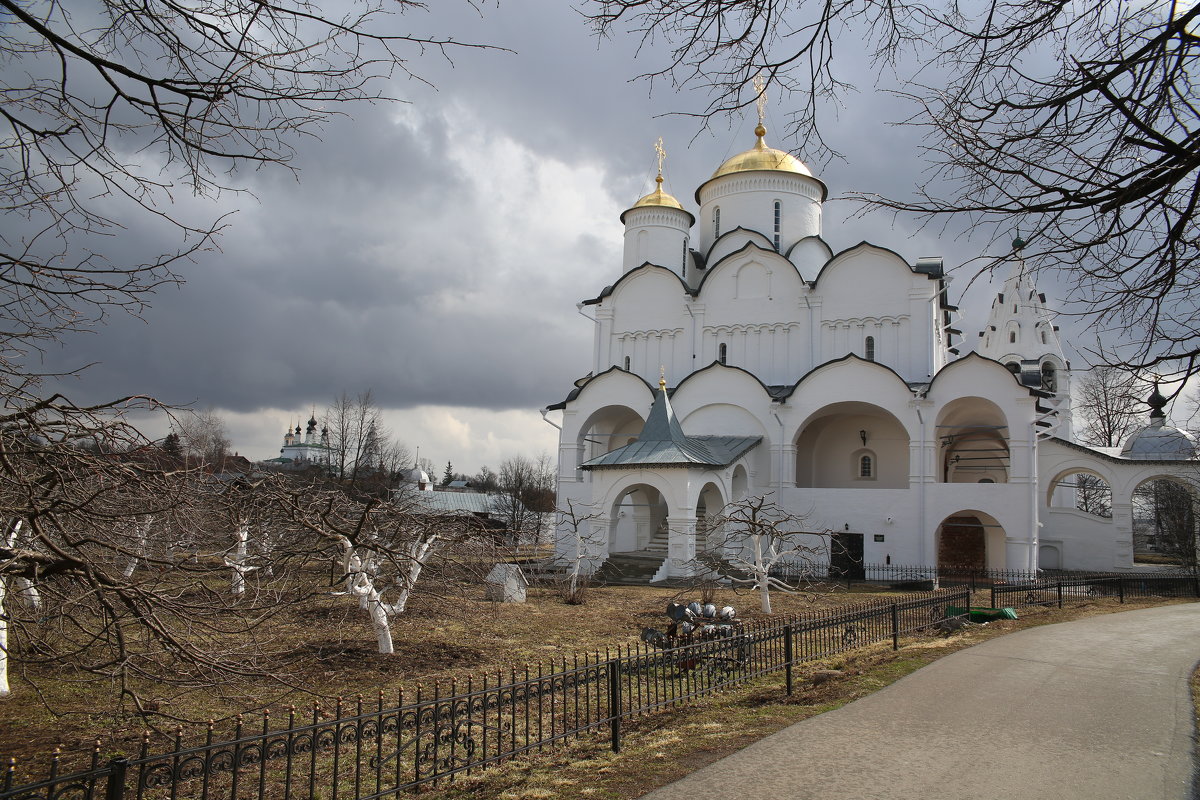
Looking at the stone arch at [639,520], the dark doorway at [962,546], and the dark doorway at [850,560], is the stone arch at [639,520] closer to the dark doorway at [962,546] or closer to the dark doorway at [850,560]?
the dark doorway at [850,560]

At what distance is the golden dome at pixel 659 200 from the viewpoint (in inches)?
1193

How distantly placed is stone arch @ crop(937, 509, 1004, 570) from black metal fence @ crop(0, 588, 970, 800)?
621 inches

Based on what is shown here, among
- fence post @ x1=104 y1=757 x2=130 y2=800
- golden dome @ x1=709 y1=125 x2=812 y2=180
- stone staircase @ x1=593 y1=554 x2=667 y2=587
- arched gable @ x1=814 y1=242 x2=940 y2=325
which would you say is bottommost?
stone staircase @ x1=593 y1=554 x2=667 y2=587

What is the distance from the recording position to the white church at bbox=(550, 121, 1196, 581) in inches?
848

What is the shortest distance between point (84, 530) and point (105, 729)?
273 cm

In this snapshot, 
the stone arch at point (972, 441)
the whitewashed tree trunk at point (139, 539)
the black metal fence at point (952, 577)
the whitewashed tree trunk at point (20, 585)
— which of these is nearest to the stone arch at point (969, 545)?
the black metal fence at point (952, 577)

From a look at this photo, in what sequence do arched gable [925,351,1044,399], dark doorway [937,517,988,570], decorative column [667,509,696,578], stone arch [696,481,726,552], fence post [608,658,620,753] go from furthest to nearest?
dark doorway [937,517,988,570], arched gable [925,351,1044,399], stone arch [696,481,726,552], decorative column [667,509,696,578], fence post [608,658,620,753]

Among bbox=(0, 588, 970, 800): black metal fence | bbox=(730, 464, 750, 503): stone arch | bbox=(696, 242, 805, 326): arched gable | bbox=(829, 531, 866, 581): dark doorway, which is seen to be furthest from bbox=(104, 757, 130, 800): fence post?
bbox=(696, 242, 805, 326): arched gable

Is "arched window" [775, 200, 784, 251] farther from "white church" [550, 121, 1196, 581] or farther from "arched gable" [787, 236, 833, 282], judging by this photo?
"arched gable" [787, 236, 833, 282]

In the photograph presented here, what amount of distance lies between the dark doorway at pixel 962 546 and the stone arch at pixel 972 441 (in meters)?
1.68

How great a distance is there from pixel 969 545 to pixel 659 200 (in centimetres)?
1643

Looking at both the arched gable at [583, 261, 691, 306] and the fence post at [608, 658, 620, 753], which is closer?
the fence post at [608, 658, 620, 753]

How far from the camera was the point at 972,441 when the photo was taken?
27.6 m

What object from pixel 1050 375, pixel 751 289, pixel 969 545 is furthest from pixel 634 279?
pixel 1050 375
